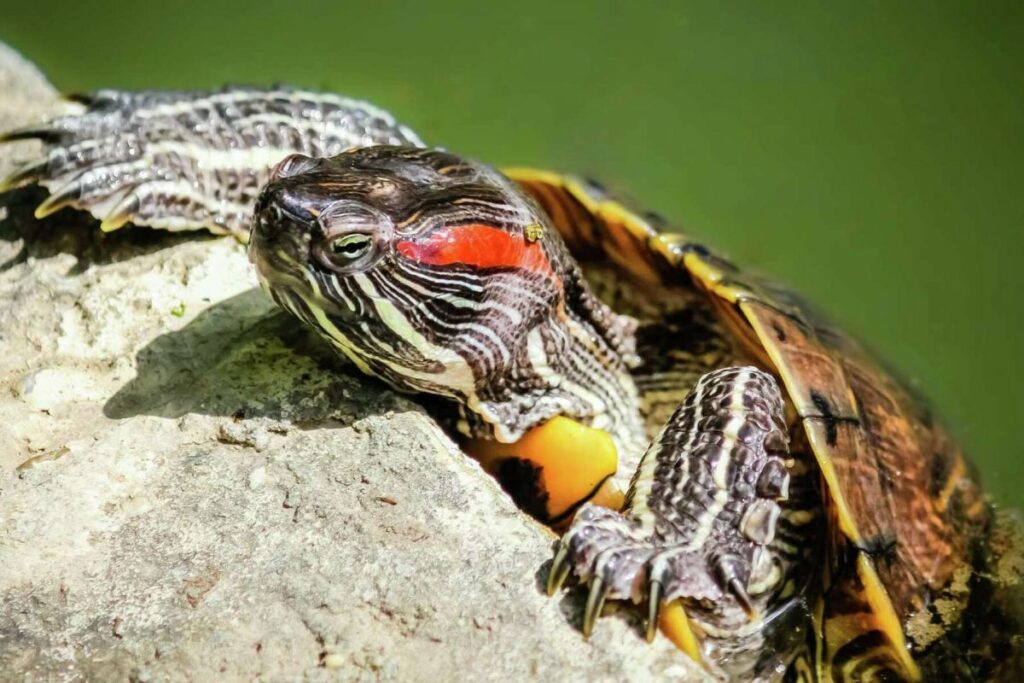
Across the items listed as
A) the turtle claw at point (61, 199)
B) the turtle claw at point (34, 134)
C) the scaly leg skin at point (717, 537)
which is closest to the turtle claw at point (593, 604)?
the scaly leg skin at point (717, 537)

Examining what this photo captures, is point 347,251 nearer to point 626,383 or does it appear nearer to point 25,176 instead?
point 626,383

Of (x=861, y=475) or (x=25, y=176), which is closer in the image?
(x=861, y=475)

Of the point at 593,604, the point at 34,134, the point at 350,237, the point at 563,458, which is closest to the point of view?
the point at 593,604

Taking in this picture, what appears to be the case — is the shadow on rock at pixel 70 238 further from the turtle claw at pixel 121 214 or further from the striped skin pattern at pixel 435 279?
the striped skin pattern at pixel 435 279

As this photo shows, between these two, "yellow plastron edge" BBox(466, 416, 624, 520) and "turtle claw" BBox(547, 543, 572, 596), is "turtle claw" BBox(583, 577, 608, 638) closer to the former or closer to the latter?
"turtle claw" BBox(547, 543, 572, 596)

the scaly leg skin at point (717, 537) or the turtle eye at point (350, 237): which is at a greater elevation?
the turtle eye at point (350, 237)

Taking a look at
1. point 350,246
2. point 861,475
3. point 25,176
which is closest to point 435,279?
point 350,246

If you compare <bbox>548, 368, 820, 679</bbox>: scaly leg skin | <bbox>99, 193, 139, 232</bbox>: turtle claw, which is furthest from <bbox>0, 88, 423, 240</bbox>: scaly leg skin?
<bbox>548, 368, 820, 679</bbox>: scaly leg skin
